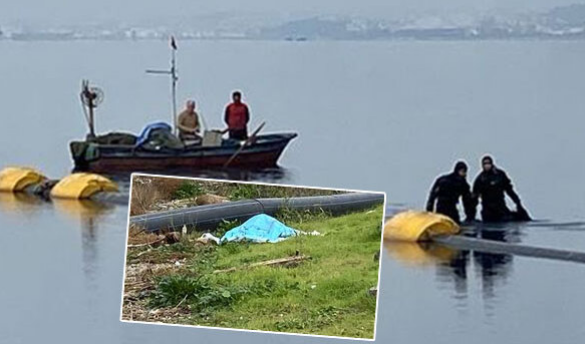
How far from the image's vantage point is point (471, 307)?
8.96 meters

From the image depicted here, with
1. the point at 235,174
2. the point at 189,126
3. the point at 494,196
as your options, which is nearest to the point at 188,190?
the point at 494,196

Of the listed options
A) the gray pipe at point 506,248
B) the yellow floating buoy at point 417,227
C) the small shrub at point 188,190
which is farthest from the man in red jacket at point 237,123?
the small shrub at point 188,190

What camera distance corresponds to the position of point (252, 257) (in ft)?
19.1

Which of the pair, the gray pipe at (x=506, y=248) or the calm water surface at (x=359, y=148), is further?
the gray pipe at (x=506, y=248)

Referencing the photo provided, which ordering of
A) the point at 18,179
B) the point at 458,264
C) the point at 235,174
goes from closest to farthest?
the point at 458,264 < the point at 18,179 < the point at 235,174

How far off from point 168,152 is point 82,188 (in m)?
2.42

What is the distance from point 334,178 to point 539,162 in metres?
2.52

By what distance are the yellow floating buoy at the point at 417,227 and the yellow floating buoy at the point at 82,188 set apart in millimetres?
2817

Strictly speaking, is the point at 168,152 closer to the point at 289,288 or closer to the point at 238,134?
the point at 238,134

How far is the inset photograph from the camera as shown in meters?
5.72

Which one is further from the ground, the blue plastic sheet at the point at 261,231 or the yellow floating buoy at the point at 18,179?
the yellow floating buoy at the point at 18,179

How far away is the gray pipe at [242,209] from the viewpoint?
230 inches

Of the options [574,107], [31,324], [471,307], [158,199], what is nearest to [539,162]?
[574,107]

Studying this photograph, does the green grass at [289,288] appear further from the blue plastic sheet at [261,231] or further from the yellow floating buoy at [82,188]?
the yellow floating buoy at [82,188]
